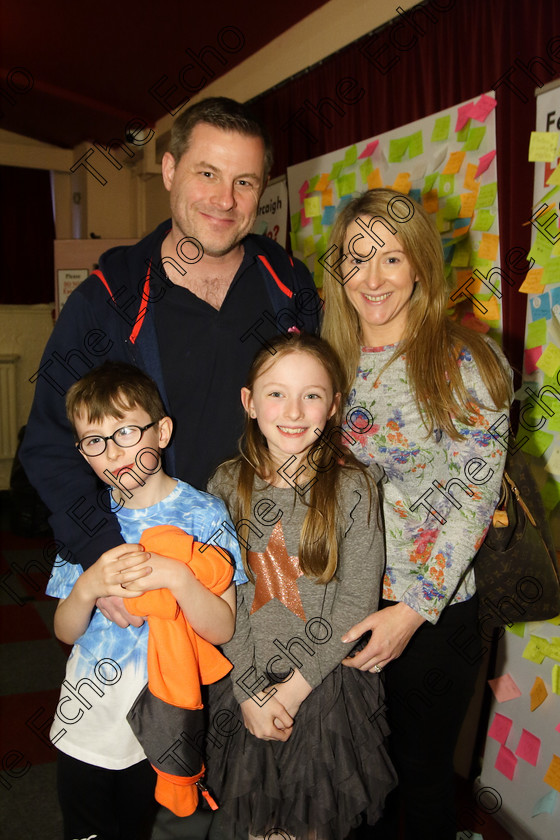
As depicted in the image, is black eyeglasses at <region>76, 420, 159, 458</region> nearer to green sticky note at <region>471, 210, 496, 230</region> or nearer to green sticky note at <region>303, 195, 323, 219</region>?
green sticky note at <region>471, 210, 496, 230</region>

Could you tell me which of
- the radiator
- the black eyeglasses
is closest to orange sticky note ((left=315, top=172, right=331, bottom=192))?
the black eyeglasses

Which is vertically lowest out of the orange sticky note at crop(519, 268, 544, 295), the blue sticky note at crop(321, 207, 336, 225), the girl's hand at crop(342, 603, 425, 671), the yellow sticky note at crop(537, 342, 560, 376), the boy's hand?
the girl's hand at crop(342, 603, 425, 671)

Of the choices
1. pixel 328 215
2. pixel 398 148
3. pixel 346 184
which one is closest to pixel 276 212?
pixel 328 215

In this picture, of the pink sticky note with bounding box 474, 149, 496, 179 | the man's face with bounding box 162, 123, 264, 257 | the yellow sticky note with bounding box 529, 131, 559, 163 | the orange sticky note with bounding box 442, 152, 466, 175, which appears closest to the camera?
the man's face with bounding box 162, 123, 264, 257

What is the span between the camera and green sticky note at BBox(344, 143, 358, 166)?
2.78m

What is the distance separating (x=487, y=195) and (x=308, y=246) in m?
1.10

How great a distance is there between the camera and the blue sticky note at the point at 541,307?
2025 mm

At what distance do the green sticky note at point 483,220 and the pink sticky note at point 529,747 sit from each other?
5.38 ft

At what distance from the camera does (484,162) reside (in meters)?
2.18

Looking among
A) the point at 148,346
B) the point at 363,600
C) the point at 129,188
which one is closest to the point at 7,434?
the point at 129,188

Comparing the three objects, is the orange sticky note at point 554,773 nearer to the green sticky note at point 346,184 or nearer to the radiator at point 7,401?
the green sticky note at point 346,184

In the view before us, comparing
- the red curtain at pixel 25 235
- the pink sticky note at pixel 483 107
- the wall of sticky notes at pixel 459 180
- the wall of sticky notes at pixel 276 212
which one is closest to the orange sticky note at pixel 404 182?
the wall of sticky notes at pixel 459 180

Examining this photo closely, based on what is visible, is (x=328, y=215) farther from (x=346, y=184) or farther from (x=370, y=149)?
(x=370, y=149)

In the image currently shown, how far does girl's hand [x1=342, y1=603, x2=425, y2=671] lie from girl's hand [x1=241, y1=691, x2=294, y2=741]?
0.17 m
